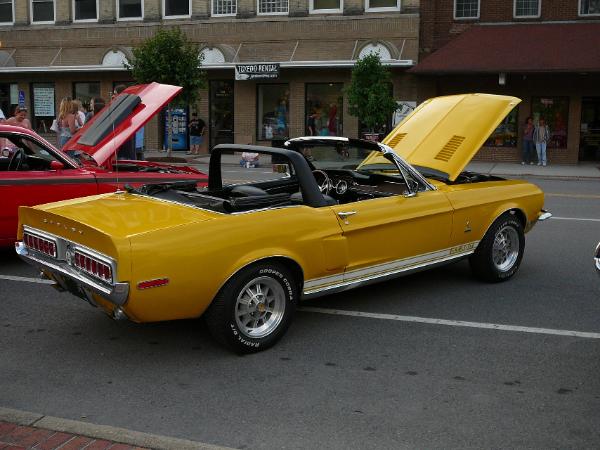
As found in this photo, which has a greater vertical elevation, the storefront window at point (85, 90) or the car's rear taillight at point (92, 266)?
the storefront window at point (85, 90)

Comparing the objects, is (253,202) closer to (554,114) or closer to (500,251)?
(500,251)

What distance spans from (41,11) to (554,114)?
2115cm

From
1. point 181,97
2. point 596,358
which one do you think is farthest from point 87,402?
point 181,97

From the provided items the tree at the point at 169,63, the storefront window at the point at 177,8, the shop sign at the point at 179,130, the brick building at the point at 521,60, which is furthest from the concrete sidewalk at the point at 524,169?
the storefront window at the point at 177,8

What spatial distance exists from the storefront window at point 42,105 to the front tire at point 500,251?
27306 mm

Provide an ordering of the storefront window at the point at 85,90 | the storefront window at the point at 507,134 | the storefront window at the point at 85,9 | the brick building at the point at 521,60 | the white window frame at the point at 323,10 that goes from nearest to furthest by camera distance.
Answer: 1. the brick building at the point at 521,60
2. the storefront window at the point at 507,134
3. the white window frame at the point at 323,10
4. the storefront window at the point at 85,9
5. the storefront window at the point at 85,90

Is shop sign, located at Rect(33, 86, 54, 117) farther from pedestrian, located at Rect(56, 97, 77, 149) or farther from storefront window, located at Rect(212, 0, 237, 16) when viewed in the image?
pedestrian, located at Rect(56, 97, 77, 149)

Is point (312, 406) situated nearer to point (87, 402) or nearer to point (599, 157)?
point (87, 402)

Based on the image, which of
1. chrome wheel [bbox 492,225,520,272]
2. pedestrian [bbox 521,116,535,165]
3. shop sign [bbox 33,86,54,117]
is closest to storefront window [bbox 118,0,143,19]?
shop sign [bbox 33,86,54,117]

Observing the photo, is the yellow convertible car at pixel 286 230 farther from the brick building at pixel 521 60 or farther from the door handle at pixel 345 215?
the brick building at pixel 521 60

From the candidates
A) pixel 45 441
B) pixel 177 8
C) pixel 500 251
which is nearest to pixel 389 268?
pixel 500 251

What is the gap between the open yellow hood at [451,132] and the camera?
274 inches

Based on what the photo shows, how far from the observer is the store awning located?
23.3 m

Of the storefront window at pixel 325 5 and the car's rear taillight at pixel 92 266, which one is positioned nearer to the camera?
the car's rear taillight at pixel 92 266
